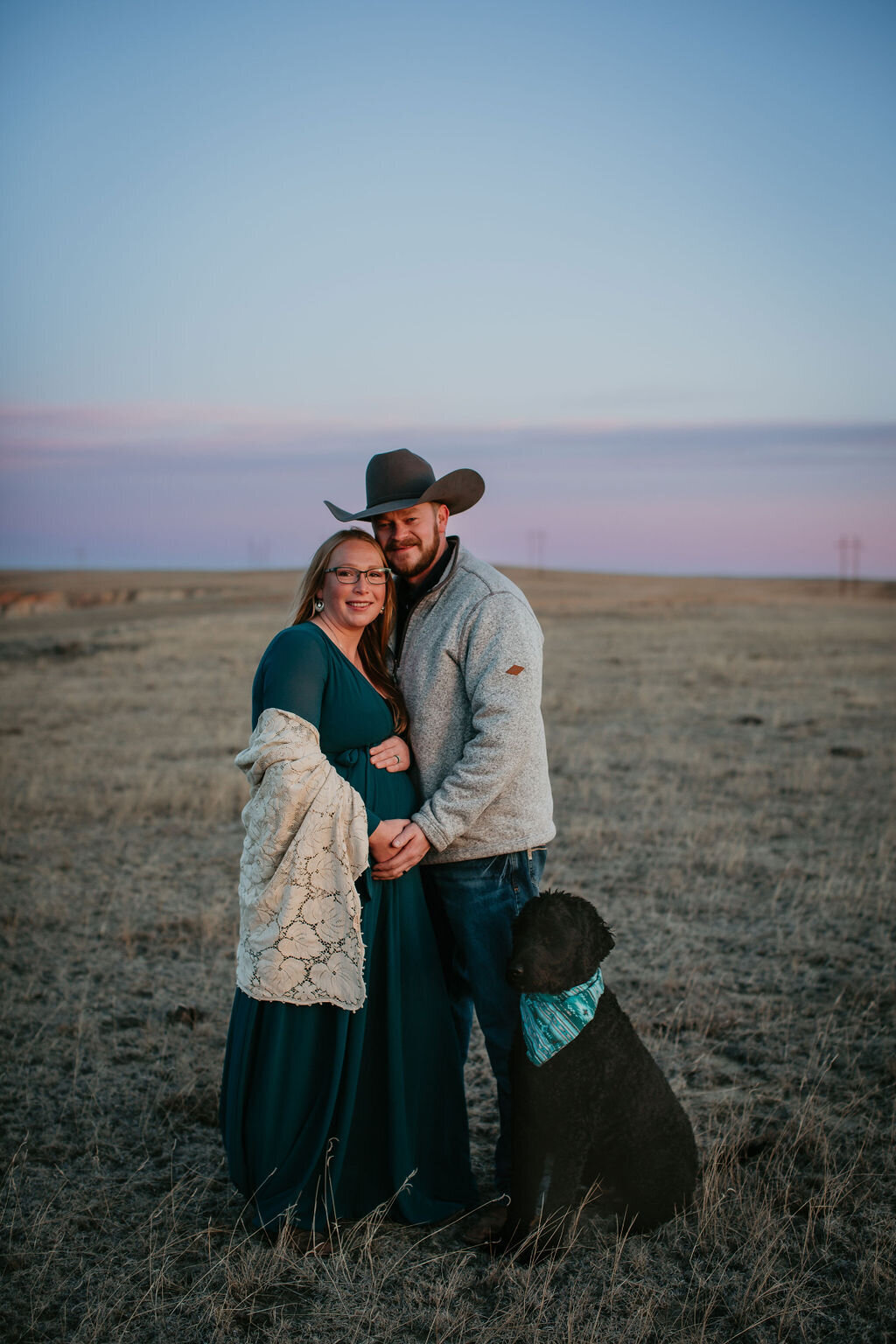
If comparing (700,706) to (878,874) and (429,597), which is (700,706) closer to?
(878,874)

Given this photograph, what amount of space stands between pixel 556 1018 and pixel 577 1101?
0.27 meters

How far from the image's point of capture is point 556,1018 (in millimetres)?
3049

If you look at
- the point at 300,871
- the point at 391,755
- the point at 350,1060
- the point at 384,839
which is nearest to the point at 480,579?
the point at 391,755

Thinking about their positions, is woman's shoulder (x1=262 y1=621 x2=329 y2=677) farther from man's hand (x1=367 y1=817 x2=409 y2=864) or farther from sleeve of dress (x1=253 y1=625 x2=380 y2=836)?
man's hand (x1=367 y1=817 x2=409 y2=864)

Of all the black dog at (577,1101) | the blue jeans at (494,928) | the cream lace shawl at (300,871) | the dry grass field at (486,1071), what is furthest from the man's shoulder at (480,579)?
the dry grass field at (486,1071)

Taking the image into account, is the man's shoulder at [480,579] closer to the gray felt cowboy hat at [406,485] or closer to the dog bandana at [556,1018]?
the gray felt cowboy hat at [406,485]

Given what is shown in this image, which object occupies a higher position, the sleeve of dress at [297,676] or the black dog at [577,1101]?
the sleeve of dress at [297,676]

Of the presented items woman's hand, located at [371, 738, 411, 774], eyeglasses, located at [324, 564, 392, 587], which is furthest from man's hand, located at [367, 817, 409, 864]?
eyeglasses, located at [324, 564, 392, 587]

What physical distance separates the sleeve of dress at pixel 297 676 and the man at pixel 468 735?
0.35 m

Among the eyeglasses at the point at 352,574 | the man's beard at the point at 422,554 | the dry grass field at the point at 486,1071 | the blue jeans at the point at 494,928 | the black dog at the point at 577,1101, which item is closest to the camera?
the dry grass field at the point at 486,1071

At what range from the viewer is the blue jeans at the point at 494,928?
132 inches

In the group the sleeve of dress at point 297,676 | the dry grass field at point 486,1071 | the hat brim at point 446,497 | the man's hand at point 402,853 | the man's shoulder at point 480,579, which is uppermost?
the hat brim at point 446,497

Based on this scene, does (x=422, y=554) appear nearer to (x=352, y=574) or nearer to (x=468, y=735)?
(x=352, y=574)

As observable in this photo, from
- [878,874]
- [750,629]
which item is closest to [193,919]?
[878,874]
